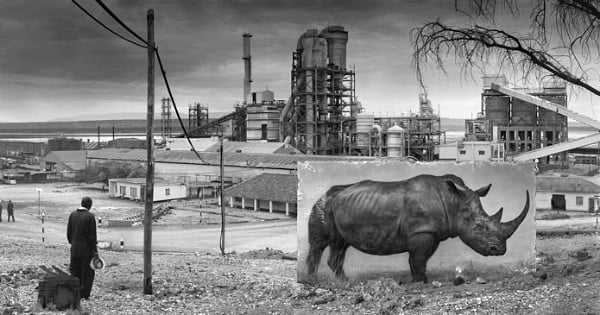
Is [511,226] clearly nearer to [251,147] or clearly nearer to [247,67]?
[251,147]

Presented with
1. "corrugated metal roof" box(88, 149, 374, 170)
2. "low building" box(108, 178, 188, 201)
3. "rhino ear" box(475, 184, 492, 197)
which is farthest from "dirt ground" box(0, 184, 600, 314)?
"low building" box(108, 178, 188, 201)

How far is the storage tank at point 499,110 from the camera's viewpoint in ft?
232

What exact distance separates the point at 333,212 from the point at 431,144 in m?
61.8

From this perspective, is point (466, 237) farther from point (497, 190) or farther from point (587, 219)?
point (587, 219)

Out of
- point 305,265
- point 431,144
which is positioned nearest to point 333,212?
point 305,265

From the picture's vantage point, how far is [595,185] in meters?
41.9

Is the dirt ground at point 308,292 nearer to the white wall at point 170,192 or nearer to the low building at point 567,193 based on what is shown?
the low building at point 567,193

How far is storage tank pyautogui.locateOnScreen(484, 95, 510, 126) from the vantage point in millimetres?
70562

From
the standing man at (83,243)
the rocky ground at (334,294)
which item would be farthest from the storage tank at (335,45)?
the standing man at (83,243)

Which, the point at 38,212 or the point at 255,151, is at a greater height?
the point at 255,151

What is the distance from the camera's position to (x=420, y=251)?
11391mm

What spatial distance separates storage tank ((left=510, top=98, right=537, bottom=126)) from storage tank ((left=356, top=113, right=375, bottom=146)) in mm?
15836

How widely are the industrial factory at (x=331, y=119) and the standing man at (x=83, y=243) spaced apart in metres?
59.3

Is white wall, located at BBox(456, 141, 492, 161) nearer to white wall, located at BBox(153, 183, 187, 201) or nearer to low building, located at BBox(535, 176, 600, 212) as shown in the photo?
low building, located at BBox(535, 176, 600, 212)
